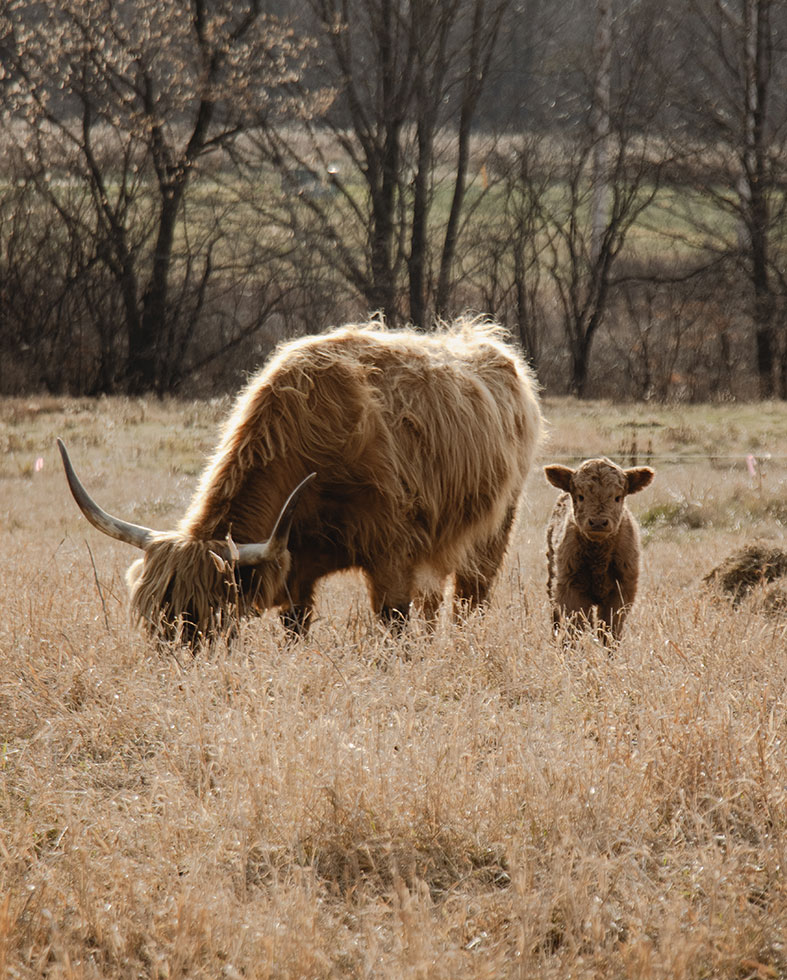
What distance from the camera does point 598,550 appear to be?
5.59m

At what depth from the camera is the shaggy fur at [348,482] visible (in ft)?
14.9

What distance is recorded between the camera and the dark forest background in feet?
68.3

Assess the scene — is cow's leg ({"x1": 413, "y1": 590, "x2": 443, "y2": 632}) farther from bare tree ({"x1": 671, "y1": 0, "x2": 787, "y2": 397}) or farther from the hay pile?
bare tree ({"x1": 671, "y1": 0, "x2": 787, "y2": 397})

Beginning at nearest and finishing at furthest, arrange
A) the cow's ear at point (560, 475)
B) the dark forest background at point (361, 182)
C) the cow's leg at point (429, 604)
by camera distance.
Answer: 1. the cow's ear at point (560, 475)
2. the cow's leg at point (429, 604)
3. the dark forest background at point (361, 182)

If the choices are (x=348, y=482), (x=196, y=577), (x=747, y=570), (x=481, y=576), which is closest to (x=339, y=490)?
(x=348, y=482)

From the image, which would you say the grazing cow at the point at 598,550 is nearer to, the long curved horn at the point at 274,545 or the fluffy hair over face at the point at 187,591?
the long curved horn at the point at 274,545

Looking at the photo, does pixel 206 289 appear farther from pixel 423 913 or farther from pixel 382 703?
pixel 423 913

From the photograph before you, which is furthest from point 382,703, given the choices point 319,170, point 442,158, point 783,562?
point 442,158

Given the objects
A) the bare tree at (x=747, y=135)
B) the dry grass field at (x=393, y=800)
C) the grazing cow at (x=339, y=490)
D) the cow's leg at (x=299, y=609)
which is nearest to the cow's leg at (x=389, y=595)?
the grazing cow at (x=339, y=490)

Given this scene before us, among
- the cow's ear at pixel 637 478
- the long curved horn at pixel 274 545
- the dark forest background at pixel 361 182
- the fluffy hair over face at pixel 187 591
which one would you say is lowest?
the fluffy hair over face at pixel 187 591

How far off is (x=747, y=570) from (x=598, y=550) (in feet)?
5.70

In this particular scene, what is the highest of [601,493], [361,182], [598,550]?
[361,182]

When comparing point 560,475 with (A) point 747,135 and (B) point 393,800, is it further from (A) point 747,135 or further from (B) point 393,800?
(A) point 747,135

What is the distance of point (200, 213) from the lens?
76.3ft
